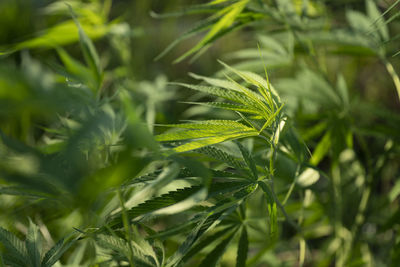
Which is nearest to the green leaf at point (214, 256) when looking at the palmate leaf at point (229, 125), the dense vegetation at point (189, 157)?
the dense vegetation at point (189, 157)

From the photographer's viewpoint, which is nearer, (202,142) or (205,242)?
(202,142)

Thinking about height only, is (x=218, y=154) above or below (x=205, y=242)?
above

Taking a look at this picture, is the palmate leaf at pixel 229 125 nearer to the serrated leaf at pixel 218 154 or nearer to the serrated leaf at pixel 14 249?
the serrated leaf at pixel 218 154

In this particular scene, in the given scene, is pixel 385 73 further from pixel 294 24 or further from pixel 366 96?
pixel 294 24

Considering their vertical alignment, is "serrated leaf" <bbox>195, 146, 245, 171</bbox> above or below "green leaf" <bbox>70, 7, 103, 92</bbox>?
below

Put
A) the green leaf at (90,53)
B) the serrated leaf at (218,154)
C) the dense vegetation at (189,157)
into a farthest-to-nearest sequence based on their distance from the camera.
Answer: the green leaf at (90,53) → the serrated leaf at (218,154) → the dense vegetation at (189,157)

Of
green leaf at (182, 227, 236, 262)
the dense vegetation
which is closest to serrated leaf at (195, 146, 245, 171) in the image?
the dense vegetation

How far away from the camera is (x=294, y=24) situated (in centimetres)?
58

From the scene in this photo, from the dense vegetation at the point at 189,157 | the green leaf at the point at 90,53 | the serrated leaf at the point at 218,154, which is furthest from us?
the green leaf at the point at 90,53

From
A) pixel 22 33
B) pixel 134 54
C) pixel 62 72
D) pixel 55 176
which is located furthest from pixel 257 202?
pixel 22 33

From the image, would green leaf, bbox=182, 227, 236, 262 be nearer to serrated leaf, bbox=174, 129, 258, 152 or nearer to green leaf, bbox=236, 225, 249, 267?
green leaf, bbox=236, 225, 249, 267

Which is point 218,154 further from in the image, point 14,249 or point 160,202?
point 14,249

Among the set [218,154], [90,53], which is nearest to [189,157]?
[218,154]

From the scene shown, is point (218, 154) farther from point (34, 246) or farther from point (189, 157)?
point (34, 246)
